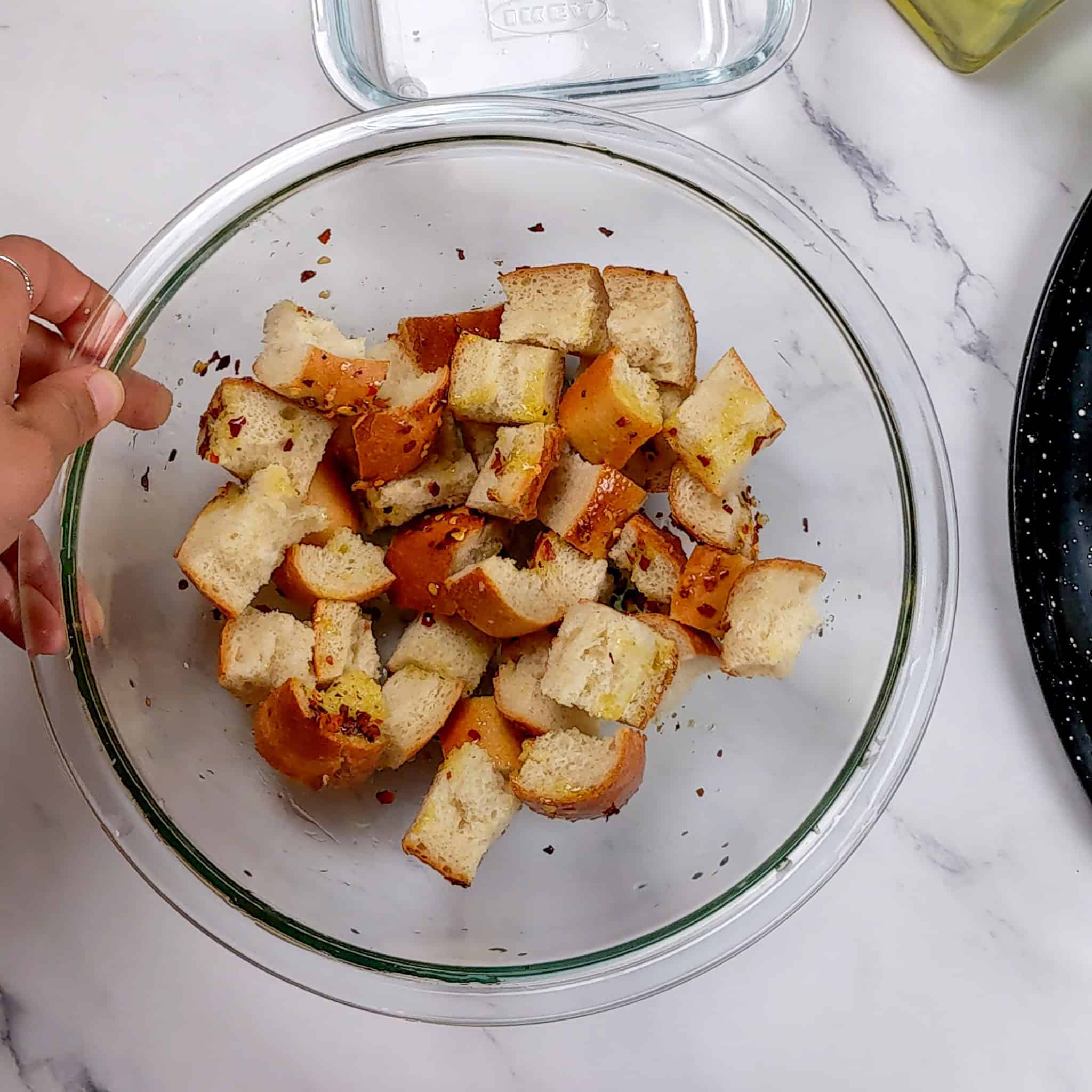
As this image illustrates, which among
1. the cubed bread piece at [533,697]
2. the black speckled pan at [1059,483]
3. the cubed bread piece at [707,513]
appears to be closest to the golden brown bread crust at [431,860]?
the cubed bread piece at [533,697]

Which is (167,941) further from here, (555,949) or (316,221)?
(316,221)

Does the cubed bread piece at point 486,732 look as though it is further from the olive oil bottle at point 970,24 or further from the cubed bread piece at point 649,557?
the olive oil bottle at point 970,24

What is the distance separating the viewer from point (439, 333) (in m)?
0.98

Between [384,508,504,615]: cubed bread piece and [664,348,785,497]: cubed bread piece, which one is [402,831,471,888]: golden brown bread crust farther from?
[664,348,785,497]: cubed bread piece

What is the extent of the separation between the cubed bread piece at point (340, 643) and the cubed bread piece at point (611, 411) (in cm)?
26

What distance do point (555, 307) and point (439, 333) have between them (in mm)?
112

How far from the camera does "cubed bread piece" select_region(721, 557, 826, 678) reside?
890 mm

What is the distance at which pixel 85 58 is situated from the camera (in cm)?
108

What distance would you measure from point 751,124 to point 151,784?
0.88 m

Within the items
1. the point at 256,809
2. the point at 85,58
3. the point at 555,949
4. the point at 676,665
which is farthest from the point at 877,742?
the point at 85,58

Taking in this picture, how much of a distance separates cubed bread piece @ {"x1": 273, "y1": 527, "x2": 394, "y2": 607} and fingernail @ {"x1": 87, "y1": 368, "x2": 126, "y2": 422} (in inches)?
7.4

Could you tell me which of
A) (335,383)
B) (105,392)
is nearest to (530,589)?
(335,383)

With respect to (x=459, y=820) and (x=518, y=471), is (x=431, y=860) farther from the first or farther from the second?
(x=518, y=471)

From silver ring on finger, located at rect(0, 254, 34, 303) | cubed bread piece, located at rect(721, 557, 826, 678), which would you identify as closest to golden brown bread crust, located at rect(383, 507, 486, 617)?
cubed bread piece, located at rect(721, 557, 826, 678)
